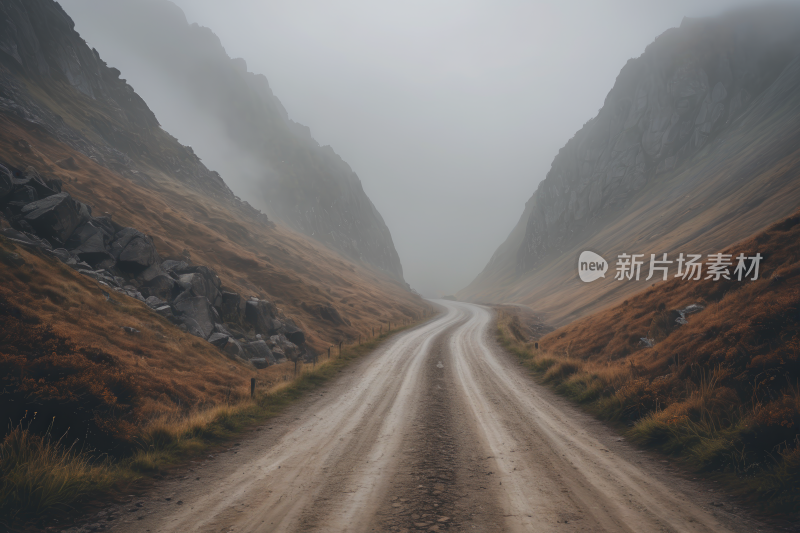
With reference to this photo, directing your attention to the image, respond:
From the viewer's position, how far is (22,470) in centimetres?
481

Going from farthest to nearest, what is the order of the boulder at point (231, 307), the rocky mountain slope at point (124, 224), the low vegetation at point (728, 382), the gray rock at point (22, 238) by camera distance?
the boulder at point (231, 307)
the rocky mountain slope at point (124, 224)
the gray rock at point (22, 238)
the low vegetation at point (728, 382)

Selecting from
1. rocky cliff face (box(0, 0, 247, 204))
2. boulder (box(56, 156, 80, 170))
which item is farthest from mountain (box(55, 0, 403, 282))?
boulder (box(56, 156, 80, 170))

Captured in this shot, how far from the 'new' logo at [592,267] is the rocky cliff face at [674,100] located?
3322cm

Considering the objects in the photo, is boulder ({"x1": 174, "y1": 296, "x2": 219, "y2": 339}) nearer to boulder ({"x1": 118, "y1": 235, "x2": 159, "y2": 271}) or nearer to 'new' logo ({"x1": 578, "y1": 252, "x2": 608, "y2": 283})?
boulder ({"x1": 118, "y1": 235, "x2": 159, "y2": 271})

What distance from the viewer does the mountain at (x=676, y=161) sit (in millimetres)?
50812

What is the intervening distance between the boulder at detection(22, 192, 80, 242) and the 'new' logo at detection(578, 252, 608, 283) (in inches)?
2763

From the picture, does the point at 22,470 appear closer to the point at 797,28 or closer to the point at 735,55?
the point at 735,55

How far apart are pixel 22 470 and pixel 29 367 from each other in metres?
3.14

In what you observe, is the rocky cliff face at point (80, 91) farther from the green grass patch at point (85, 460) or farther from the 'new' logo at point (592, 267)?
the 'new' logo at point (592, 267)

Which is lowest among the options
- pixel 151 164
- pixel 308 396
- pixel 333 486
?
pixel 308 396

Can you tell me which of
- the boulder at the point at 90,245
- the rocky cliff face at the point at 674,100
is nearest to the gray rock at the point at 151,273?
the boulder at the point at 90,245

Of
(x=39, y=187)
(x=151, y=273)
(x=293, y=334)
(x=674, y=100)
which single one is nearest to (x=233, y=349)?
(x=293, y=334)

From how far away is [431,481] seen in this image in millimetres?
5793

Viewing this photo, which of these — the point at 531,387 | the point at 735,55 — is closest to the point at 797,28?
the point at 735,55
